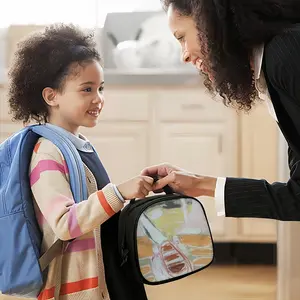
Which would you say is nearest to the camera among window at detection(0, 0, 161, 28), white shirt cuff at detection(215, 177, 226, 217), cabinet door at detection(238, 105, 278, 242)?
white shirt cuff at detection(215, 177, 226, 217)

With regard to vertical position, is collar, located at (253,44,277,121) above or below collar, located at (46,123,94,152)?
above

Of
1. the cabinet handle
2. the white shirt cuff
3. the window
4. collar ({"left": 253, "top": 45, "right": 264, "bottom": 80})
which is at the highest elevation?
the window

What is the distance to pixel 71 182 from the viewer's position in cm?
155

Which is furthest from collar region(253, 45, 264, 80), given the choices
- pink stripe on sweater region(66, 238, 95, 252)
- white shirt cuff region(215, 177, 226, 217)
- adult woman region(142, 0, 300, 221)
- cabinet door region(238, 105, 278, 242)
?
cabinet door region(238, 105, 278, 242)

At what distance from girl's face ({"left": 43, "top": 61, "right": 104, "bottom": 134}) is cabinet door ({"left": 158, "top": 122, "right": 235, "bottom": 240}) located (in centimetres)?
180

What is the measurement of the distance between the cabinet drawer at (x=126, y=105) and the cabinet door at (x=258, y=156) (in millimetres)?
499

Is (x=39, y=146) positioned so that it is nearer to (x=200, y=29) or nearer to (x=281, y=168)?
(x=200, y=29)

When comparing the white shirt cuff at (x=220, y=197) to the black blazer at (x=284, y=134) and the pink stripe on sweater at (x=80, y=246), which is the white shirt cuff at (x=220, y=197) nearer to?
the black blazer at (x=284, y=134)

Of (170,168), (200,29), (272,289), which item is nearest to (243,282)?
(272,289)

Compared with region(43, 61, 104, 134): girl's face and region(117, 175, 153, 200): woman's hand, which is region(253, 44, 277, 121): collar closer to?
region(117, 175, 153, 200): woman's hand

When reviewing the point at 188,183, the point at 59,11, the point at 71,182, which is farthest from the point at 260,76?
the point at 59,11

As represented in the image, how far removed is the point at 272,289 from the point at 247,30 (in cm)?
184

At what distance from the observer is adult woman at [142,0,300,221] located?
51.6 inches

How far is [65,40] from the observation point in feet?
5.65
